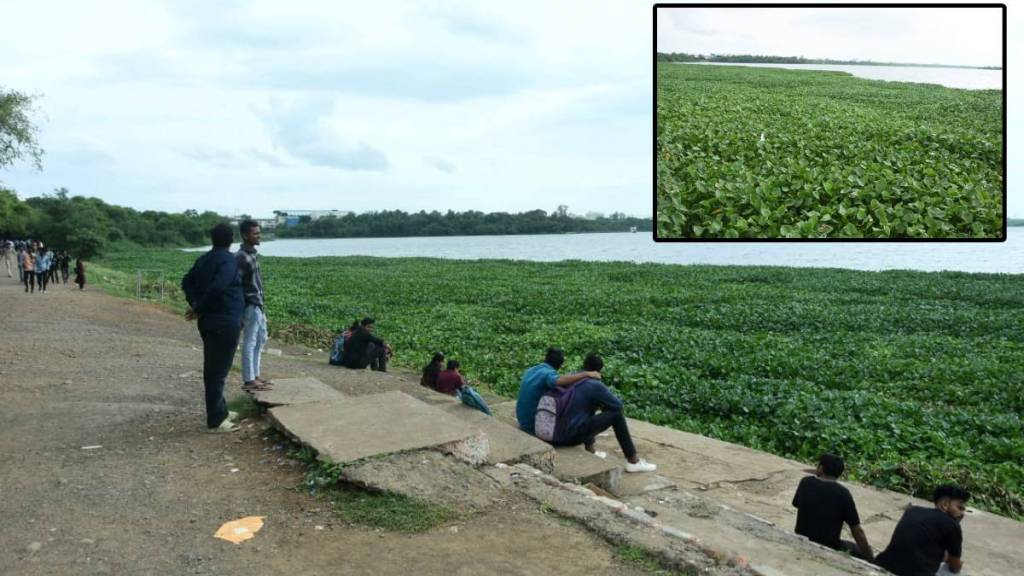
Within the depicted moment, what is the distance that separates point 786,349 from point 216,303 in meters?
11.9

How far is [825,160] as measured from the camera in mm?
5242

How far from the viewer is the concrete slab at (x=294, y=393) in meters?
6.78

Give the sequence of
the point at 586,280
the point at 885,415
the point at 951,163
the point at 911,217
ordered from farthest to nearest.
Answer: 1. the point at 586,280
2. the point at 885,415
3. the point at 951,163
4. the point at 911,217

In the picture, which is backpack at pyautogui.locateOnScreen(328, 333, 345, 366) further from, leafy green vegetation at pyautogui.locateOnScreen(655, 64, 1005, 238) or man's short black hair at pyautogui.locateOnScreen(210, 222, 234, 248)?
leafy green vegetation at pyautogui.locateOnScreen(655, 64, 1005, 238)

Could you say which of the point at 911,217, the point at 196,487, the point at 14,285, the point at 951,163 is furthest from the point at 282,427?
the point at 14,285

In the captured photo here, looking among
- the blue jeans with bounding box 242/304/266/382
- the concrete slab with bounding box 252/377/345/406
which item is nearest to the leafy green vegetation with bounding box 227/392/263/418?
the concrete slab with bounding box 252/377/345/406

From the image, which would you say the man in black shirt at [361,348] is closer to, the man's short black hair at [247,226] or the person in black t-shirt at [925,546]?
the man's short black hair at [247,226]

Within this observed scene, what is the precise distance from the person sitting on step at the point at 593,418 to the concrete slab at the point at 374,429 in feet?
4.07

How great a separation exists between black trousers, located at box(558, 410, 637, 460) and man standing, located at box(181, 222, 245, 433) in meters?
3.04

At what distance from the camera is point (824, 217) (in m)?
4.49

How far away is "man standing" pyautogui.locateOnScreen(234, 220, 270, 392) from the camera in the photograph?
7.01 m

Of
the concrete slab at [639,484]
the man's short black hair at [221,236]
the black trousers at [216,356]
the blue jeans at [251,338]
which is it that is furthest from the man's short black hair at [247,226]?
the concrete slab at [639,484]

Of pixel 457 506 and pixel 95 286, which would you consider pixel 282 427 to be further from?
pixel 95 286

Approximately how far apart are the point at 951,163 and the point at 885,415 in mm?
5719
